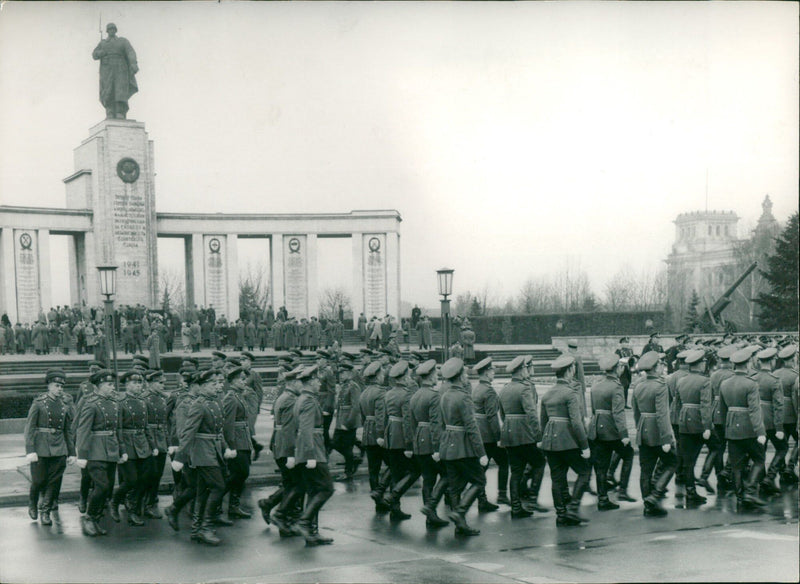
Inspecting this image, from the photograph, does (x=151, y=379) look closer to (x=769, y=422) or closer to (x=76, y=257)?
(x=769, y=422)

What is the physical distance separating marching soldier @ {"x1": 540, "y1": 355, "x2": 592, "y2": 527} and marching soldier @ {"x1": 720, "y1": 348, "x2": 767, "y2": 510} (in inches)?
71.0

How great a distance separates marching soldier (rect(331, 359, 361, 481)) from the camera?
→ 1331cm

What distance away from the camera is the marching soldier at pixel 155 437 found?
Answer: 10.9 meters

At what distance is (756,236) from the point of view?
34.1 meters

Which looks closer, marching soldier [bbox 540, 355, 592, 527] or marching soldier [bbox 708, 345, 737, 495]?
marching soldier [bbox 540, 355, 592, 527]

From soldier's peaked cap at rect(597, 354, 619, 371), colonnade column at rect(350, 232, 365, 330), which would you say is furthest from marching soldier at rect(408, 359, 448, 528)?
colonnade column at rect(350, 232, 365, 330)

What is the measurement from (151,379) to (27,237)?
1284 inches

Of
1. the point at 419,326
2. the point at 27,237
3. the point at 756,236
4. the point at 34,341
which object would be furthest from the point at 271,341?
the point at 756,236

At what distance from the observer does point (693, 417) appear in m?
11.0

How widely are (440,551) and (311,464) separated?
155cm

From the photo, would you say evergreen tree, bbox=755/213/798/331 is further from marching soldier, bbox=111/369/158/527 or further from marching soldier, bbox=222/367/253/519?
marching soldier, bbox=111/369/158/527

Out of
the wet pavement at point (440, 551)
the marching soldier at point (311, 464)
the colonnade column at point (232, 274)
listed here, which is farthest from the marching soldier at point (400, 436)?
the colonnade column at point (232, 274)

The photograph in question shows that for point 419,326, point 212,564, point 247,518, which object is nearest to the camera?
point 212,564

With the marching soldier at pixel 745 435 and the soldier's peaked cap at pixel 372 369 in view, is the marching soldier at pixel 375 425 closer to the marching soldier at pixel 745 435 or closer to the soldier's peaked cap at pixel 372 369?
the soldier's peaked cap at pixel 372 369
